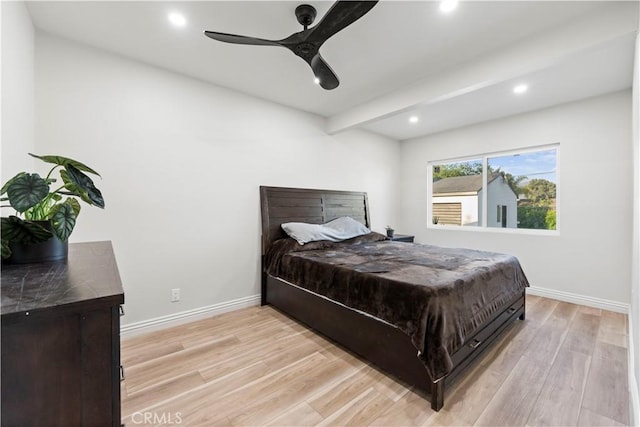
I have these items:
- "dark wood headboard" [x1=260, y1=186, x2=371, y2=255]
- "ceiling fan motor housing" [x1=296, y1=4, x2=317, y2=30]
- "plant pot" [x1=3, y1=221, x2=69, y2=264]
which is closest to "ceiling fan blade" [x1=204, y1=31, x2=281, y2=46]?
"ceiling fan motor housing" [x1=296, y1=4, x2=317, y2=30]

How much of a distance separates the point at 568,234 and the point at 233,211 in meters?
4.07

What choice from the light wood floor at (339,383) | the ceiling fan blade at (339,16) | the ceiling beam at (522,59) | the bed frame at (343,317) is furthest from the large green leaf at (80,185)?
the ceiling beam at (522,59)

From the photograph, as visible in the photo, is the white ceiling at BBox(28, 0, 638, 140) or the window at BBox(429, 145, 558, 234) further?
the window at BBox(429, 145, 558, 234)

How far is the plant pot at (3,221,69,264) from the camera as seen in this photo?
1.11 meters

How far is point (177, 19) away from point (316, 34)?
1.09 metres

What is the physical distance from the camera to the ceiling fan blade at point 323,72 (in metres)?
2.01

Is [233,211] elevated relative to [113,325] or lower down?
elevated

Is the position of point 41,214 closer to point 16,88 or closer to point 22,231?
point 22,231

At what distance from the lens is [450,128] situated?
175 inches

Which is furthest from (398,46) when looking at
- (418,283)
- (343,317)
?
(343,317)

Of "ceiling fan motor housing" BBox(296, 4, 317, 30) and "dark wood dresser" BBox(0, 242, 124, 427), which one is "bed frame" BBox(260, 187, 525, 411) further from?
"ceiling fan motor housing" BBox(296, 4, 317, 30)

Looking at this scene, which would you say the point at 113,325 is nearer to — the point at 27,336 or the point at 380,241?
the point at 27,336

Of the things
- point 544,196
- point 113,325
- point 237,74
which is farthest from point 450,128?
point 113,325

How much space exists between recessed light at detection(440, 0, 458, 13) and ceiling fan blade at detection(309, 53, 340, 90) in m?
0.83
